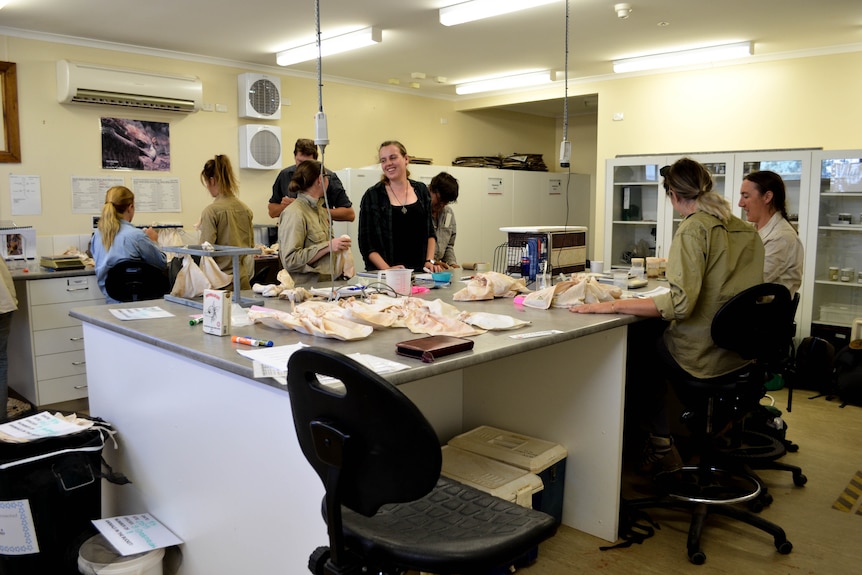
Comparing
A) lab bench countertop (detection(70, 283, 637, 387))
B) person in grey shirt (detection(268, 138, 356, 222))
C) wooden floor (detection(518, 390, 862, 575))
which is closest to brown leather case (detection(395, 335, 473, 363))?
lab bench countertop (detection(70, 283, 637, 387))

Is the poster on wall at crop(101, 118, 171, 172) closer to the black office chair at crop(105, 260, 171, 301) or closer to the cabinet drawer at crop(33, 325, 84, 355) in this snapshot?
the cabinet drawer at crop(33, 325, 84, 355)

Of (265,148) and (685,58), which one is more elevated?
(685,58)

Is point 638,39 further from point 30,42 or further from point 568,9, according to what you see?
point 30,42

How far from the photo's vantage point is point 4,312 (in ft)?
12.2

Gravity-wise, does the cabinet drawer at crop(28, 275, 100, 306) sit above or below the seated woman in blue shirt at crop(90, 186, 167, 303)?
below

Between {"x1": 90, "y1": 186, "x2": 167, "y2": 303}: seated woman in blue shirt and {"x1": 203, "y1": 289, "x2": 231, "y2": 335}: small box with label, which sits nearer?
{"x1": 203, "y1": 289, "x2": 231, "y2": 335}: small box with label

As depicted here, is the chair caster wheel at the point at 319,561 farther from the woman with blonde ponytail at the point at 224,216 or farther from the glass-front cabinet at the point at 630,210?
the glass-front cabinet at the point at 630,210

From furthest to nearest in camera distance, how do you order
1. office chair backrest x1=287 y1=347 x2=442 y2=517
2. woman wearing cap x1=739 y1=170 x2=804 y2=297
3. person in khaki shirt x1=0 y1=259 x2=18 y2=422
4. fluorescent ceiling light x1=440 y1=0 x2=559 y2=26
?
fluorescent ceiling light x1=440 y1=0 x2=559 y2=26 < person in khaki shirt x1=0 y1=259 x2=18 y2=422 < woman wearing cap x1=739 y1=170 x2=804 y2=297 < office chair backrest x1=287 y1=347 x2=442 y2=517

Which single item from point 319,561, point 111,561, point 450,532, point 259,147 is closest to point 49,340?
point 259,147

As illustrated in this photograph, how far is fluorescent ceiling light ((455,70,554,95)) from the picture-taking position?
653 cm

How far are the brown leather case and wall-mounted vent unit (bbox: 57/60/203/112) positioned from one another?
4.28 meters

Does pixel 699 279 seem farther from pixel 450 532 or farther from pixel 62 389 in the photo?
Result: pixel 62 389

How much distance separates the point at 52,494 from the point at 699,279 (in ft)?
7.63

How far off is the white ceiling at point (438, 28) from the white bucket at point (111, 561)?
332 centimetres
